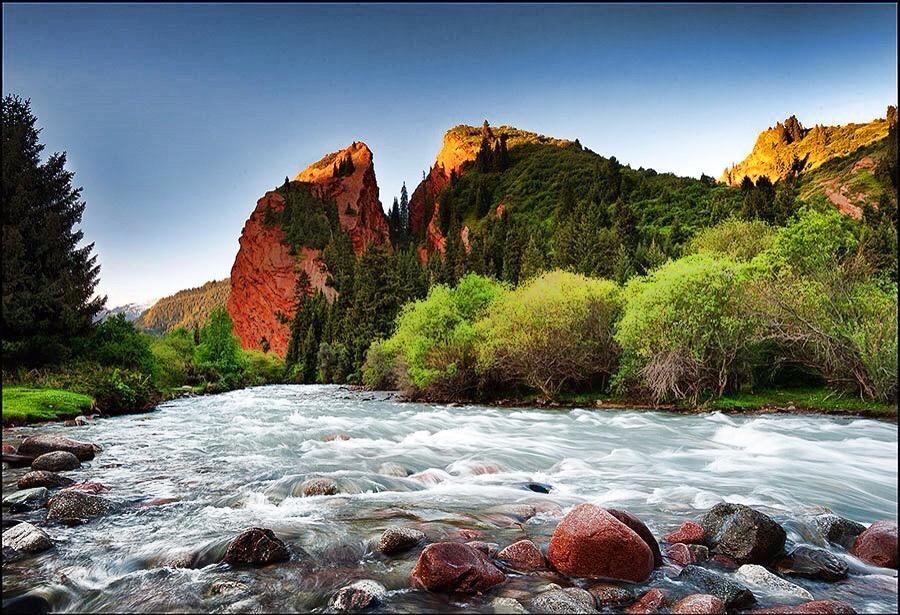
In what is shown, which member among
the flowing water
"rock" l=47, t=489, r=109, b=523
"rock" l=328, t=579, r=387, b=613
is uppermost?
"rock" l=47, t=489, r=109, b=523

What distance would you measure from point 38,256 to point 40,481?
28.0 metres

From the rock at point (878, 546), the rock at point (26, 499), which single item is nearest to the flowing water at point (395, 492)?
the rock at point (878, 546)

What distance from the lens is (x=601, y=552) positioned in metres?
6.26

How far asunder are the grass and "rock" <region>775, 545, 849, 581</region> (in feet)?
78.2

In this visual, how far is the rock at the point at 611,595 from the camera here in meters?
5.52

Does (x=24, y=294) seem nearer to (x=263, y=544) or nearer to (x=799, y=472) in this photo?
(x=263, y=544)

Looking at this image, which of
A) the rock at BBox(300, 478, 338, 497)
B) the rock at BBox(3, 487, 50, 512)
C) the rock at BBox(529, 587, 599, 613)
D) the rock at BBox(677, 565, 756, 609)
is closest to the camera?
the rock at BBox(529, 587, 599, 613)

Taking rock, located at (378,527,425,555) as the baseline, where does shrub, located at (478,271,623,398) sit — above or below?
above

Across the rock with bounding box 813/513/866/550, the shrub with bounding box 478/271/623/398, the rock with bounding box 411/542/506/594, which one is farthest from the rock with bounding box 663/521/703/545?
the shrub with bounding box 478/271/623/398

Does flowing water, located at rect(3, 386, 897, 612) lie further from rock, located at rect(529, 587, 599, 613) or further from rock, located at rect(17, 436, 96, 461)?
rock, located at rect(17, 436, 96, 461)

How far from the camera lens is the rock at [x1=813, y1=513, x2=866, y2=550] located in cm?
757

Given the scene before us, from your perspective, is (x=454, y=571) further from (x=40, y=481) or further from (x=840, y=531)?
(x=40, y=481)

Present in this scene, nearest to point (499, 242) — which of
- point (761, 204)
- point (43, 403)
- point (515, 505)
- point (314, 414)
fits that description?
point (761, 204)

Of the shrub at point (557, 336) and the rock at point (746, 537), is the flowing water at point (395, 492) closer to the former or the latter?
the rock at point (746, 537)
